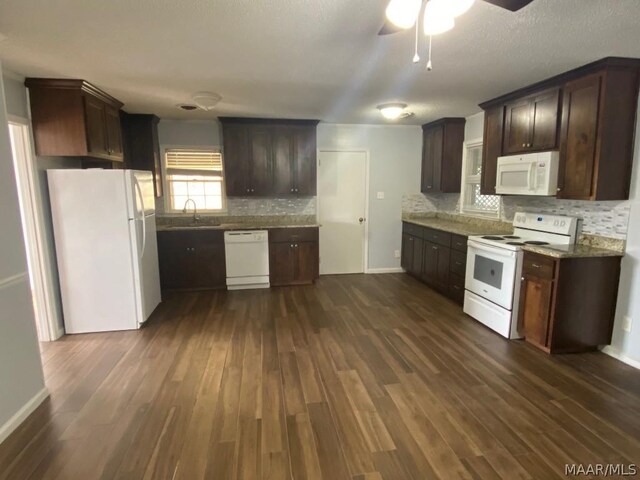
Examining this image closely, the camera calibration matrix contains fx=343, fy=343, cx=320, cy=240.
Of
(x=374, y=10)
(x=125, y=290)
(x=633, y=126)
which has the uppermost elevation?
(x=374, y=10)

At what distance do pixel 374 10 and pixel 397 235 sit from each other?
4.14 m

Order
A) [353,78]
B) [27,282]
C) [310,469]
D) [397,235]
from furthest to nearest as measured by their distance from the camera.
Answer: [397,235] < [353,78] < [27,282] < [310,469]

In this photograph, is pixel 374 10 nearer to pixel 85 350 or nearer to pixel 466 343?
pixel 466 343

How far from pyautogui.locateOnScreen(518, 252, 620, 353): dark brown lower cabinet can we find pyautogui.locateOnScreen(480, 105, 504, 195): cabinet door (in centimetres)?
123

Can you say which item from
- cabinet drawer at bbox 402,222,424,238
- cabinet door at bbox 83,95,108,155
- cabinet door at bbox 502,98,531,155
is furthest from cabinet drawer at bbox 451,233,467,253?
cabinet door at bbox 83,95,108,155

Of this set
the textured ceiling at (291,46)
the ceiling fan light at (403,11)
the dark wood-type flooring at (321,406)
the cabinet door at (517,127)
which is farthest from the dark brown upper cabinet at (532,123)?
the ceiling fan light at (403,11)

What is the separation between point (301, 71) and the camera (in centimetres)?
282

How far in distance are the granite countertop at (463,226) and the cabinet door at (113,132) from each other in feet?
13.2

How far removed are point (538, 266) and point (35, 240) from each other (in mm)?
4524

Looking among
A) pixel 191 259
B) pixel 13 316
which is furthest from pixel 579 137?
pixel 191 259

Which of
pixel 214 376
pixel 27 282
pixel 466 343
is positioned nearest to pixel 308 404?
pixel 214 376

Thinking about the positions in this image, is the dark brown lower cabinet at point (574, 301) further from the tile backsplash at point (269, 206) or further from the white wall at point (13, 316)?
the white wall at point (13, 316)

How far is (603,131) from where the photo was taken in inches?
107

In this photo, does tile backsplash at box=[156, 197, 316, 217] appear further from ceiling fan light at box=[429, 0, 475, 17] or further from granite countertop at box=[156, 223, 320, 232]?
ceiling fan light at box=[429, 0, 475, 17]
